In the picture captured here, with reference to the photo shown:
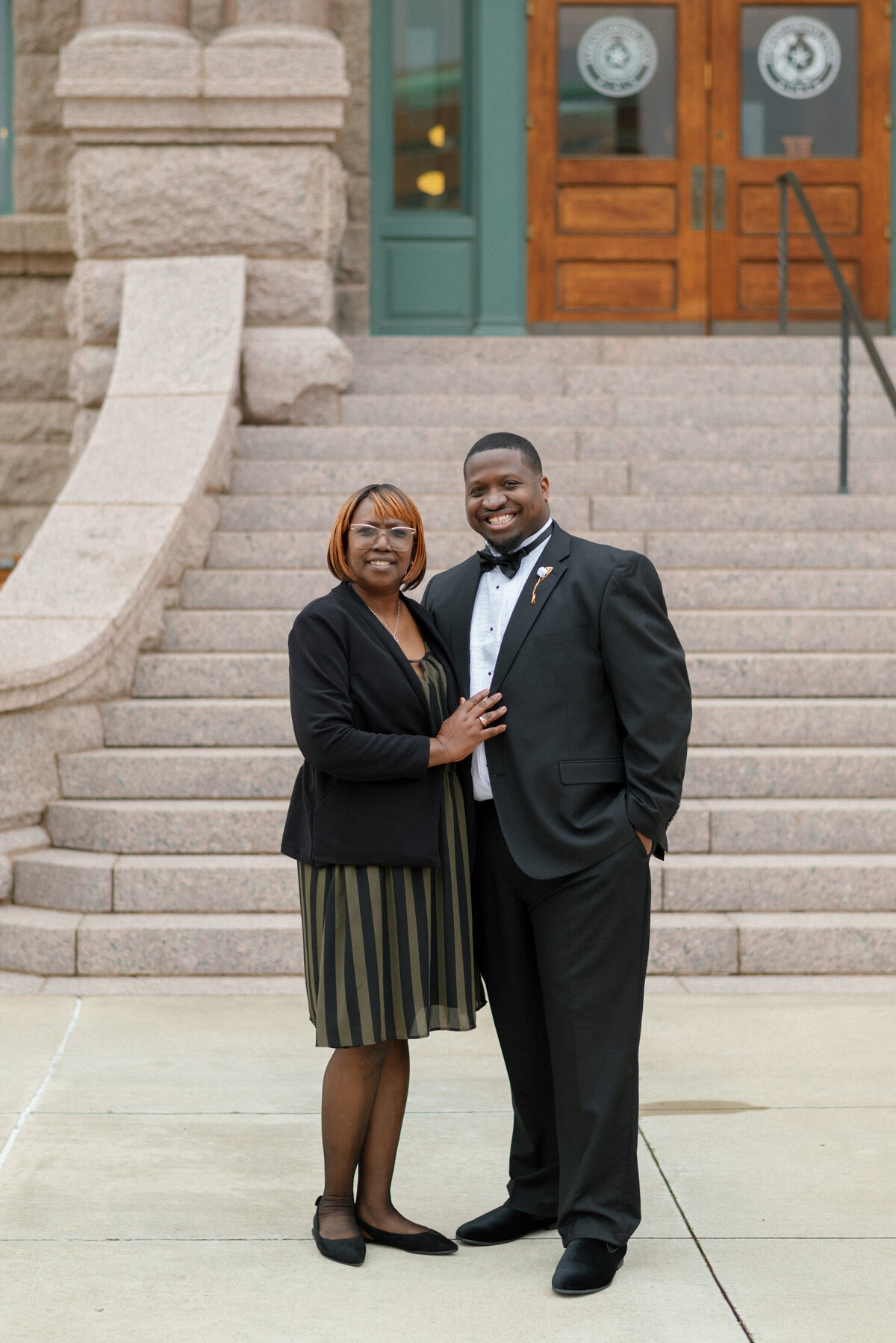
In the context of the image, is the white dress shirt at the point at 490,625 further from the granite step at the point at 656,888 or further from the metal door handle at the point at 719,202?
the metal door handle at the point at 719,202

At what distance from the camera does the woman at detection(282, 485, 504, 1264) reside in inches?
138

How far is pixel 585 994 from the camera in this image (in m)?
3.54

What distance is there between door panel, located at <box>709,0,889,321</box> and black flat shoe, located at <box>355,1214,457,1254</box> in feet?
30.4

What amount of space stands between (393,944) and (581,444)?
19.3 ft

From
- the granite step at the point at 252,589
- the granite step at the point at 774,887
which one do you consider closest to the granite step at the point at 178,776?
→ the granite step at the point at 252,589

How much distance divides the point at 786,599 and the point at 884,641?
53cm

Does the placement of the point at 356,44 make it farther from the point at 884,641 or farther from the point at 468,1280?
the point at 468,1280

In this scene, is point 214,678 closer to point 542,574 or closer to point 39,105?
point 542,574

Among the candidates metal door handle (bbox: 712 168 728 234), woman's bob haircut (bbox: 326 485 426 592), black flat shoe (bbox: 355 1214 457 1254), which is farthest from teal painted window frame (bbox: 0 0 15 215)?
black flat shoe (bbox: 355 1214 457 1254)

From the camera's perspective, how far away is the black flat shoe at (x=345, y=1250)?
3.52 meters

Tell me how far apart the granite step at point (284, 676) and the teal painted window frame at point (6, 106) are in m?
6.00

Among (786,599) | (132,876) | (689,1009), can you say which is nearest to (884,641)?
(786,599)

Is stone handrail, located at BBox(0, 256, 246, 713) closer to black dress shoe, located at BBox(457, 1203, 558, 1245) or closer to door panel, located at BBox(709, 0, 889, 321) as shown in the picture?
black dress shoe, located at BBox(457, 1203, 558, 1245)

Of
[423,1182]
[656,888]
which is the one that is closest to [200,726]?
[656,888]
